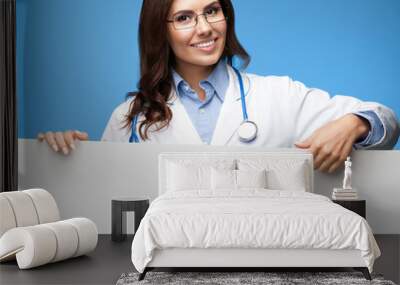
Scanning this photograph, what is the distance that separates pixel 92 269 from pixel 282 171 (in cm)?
199

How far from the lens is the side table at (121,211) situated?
20.6 feet

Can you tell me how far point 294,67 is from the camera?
6754mm

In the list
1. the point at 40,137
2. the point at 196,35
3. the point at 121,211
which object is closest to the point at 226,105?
the point at 196,35

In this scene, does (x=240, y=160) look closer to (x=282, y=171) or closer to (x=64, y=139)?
(x=282, y=171)

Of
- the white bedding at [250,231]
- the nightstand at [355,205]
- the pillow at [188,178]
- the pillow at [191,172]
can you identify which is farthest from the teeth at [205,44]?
the white bedding at [250,231]

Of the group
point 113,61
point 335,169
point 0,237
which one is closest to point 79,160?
point 113,61

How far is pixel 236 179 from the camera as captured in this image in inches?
235

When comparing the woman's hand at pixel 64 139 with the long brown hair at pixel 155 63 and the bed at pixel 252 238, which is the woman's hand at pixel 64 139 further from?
the bed at pixel 252 238

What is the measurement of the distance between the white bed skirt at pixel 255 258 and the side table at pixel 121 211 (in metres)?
1.73

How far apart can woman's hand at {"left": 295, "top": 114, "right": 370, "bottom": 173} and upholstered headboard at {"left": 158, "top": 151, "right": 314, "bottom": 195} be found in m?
0.19

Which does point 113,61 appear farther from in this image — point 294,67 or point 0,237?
point 0,237

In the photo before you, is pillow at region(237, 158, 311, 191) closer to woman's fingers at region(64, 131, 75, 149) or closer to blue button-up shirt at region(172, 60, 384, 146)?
blue button-up shirt at region(172, 60, 384, 146)

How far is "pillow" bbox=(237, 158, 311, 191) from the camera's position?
606 cm

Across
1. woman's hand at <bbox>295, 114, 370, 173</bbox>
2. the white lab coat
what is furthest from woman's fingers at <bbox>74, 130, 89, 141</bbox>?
woman's hand at <bbox>295, 114, 370, 173</bbox>
